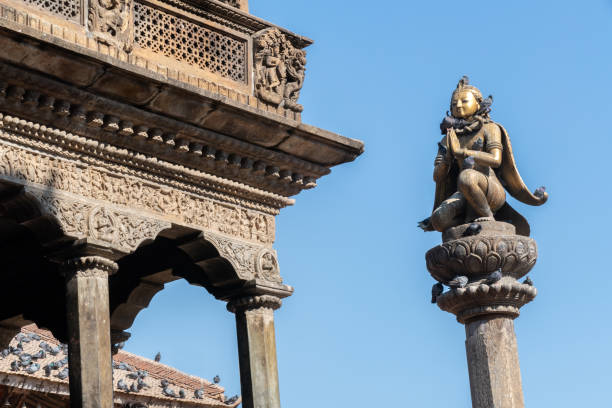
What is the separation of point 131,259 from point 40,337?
312 inches

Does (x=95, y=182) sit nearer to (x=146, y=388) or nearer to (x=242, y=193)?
(x=242, y=193)

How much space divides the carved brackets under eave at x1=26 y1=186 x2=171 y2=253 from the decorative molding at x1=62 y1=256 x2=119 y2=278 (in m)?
0.15

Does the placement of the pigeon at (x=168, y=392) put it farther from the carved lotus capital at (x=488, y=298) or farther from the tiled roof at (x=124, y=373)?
the carved lotus capital at (x=488, y=298)

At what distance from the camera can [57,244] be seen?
12.0 meters

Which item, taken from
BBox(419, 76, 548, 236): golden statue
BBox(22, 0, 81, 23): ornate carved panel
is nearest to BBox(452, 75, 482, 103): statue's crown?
BBox(419, 76, 548, 236): golden statue

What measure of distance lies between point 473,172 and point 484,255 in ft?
3.50

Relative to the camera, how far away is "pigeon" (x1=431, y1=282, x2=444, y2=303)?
14.6 m

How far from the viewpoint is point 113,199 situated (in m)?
12.4

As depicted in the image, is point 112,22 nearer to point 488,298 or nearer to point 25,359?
point 488,298

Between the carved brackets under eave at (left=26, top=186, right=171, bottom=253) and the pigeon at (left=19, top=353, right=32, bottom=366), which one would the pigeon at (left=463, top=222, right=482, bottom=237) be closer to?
the carved brackets under eave at (left=26, top=186, right=171, bottom=253)

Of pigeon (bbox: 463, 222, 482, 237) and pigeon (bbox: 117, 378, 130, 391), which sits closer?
pigeon (bbox: 463, 222, 482, 237)

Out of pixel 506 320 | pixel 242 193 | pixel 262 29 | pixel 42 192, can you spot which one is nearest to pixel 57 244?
pixel 42 192

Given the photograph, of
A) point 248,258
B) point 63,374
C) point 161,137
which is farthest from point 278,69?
point 63,374

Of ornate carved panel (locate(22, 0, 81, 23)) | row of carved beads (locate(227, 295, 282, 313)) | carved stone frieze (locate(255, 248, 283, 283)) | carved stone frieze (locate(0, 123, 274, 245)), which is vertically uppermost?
ornate carved panel (locate(22, 0, 81, 23))
